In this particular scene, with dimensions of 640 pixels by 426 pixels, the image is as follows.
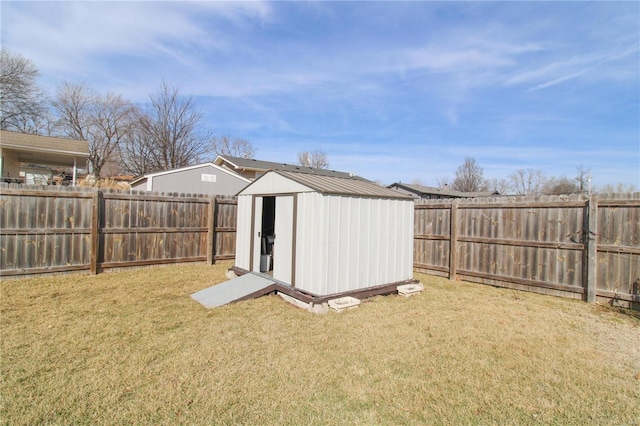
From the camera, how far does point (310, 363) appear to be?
325cm

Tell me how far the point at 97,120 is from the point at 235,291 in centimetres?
3321

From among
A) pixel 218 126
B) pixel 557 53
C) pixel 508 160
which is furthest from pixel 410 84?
pixel 508 160

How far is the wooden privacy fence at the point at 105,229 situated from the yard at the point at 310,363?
5.41ft

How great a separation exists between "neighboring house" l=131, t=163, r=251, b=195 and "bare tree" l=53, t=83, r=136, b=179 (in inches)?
695

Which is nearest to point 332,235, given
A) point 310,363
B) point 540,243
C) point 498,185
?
point 310,363

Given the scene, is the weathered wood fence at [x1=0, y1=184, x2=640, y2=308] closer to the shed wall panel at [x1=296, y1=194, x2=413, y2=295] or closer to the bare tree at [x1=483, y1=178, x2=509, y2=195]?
the shed wall panel at [x1=296, y1=194, x2=413, y2=295]

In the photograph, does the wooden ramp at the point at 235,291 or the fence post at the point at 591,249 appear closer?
the wooden ramp at the point at 235,291

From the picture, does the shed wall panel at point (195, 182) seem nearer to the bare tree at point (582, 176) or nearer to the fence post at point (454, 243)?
the fence post at point (454, 243)

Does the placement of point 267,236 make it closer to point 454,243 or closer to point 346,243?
point 346,243

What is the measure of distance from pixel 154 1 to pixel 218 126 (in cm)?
2053

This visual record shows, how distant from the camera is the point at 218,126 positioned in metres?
26.7

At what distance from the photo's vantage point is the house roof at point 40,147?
12850 mm

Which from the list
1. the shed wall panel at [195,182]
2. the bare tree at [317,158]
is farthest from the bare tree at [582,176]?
the shed wall panel at [195,182]

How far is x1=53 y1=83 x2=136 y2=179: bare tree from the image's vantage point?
96.9ft
